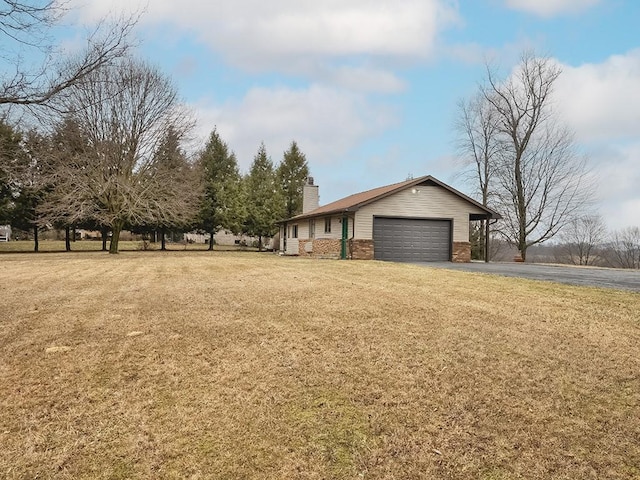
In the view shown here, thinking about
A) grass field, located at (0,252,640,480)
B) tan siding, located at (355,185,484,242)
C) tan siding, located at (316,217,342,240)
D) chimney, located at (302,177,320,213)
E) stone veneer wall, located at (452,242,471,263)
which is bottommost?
grass field, located at (0,252,640,480)

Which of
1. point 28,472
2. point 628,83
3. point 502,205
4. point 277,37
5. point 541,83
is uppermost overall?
point 541,83

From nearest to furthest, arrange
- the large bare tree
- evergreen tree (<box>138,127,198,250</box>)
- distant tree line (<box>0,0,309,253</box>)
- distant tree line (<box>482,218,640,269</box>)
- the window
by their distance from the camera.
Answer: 1. distant tree line (<box>0,0,309,253</box>)
2. the window
3. evergreen tree (<box>138,127,198,250</box>)
4. the large bare tree
5. distant tree line (<box>482,218,640,269</box>)

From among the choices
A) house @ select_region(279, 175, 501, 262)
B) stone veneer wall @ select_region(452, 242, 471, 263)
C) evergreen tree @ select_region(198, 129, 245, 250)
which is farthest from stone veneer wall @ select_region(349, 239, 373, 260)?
evergreen tree @ select_region(198, 129, 245, 250)

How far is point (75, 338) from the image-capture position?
4.50m

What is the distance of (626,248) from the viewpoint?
35.6 metres

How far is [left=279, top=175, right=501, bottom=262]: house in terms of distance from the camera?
63.5ft

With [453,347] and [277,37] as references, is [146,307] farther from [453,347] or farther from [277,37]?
[277,37]

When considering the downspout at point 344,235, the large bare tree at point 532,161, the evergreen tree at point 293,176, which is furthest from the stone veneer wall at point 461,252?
the evergreen tree at point 293,176

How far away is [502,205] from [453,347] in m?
26.7

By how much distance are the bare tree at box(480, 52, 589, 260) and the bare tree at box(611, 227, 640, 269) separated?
11.4m

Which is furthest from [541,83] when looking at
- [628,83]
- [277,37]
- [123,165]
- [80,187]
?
[80,187]

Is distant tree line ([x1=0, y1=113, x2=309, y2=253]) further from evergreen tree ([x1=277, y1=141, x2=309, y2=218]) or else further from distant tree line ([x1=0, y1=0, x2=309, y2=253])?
evergreen tree ([x1=277, y1=141, x2=309, y2=218])

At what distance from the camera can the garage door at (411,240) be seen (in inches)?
777

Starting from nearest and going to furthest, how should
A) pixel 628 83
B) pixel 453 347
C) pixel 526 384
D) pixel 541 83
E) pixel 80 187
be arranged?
pixel 526 384 < pixel 453 347 < pixel 628 83 < pixel 80 187 < pixel 541 83
